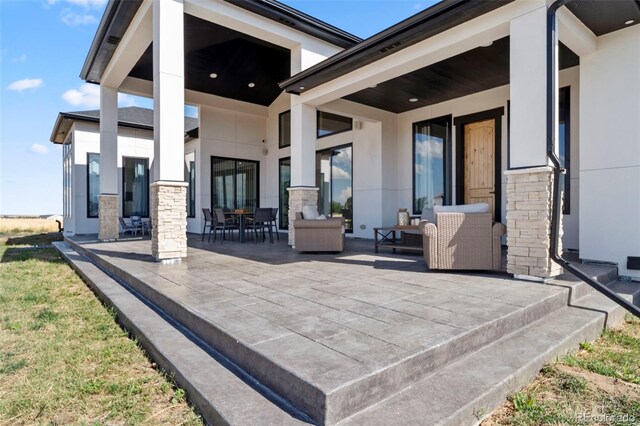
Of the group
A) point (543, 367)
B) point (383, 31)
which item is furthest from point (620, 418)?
point (383, 31)

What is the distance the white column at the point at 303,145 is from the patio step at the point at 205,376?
4558 mm

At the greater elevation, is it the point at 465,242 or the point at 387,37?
the point at 387,37

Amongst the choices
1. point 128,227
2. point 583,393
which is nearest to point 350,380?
point 583,393

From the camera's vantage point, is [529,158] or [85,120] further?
[85,120]

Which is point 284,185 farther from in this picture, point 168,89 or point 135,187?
point 168,89

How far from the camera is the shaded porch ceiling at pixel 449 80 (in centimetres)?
566

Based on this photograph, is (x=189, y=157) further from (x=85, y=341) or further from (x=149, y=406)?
(x=149, y=406)

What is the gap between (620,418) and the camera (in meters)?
1.86

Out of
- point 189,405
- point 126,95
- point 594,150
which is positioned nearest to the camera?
point 189,405

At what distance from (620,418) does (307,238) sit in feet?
16.1

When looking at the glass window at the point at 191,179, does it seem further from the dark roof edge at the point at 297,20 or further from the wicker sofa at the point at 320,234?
the wicker sofa at the point at 320,234

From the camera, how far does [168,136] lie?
5.50m

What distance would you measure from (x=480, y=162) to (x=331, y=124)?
14.8 ft

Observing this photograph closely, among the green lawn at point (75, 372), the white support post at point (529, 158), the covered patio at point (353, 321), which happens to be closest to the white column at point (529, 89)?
the white support post at point (529, 158)
